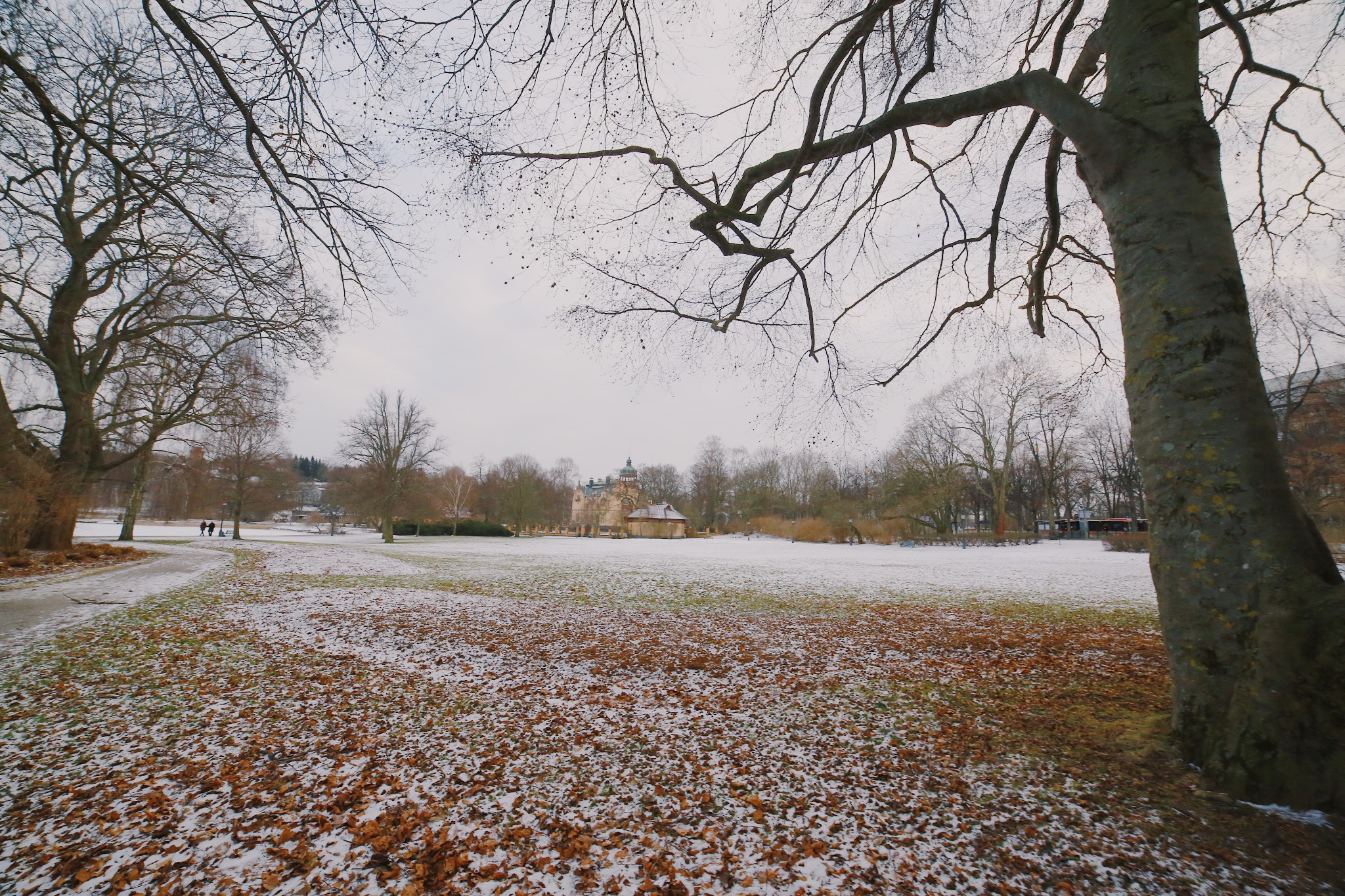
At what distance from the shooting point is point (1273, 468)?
2592 millimetres

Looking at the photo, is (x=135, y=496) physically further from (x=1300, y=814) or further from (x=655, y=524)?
(x=655, y=524)

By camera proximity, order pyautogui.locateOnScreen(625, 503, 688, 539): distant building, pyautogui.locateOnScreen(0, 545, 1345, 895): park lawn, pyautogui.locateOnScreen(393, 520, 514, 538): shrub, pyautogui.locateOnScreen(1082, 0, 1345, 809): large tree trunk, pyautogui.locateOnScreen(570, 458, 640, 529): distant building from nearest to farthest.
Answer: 1. pyautogui.locateOnScreen(0, 545, 1345, 895): park lawn
2. pyautogui.locateOnScreen(1082, 0, 1345, 809): large tree trunk
3. pyautogui.locateOnScreen(393, 520, 514, 538): shrub
4. pyautogui.locateOnScreen(625, 503, 688, 539): distant building
5. pyautogui.locateOnScreen(570, 458, 640, 529): distant building

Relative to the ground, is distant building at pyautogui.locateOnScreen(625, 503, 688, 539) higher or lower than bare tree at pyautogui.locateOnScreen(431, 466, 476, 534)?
lower

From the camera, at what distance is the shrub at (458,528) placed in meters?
46.0

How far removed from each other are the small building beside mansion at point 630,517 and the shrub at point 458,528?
1342 centimetres

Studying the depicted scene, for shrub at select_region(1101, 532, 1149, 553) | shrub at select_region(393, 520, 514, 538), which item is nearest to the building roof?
shrub at select_region(393, 520, 514, 538)

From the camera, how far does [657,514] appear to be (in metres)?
65.2

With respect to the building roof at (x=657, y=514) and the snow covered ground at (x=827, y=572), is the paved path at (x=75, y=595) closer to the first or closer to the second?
the snow covered ground at (x=827, y=572)

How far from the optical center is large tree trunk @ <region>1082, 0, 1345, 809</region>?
2.36 meters

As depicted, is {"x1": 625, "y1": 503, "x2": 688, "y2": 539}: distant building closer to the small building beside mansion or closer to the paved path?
the small building beside mansion

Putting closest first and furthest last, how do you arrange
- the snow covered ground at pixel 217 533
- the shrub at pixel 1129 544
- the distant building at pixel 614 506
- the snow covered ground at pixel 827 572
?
the snow covered ground at pixel 827 572 → the shrub at pixel 1129 544 → the snow covered ground at pixel 217 533 → the distant building at pixel 614 506

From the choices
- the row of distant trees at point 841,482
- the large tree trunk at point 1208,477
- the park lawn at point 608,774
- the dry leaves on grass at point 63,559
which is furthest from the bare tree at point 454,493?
the large tree trunk at point 1208,477

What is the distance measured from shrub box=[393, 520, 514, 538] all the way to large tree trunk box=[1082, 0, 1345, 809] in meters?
47.6

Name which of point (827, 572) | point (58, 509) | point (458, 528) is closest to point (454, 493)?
point (458, 528)
